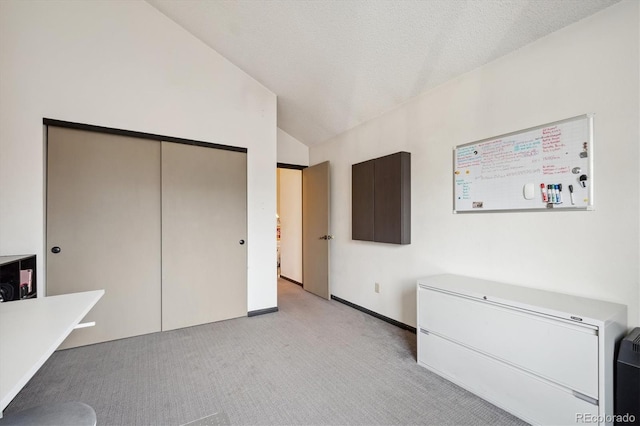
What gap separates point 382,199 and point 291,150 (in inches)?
82.6

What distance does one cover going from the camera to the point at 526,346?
1725 mm

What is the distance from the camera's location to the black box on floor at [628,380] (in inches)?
54.9

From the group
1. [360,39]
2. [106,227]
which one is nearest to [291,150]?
[360,39]

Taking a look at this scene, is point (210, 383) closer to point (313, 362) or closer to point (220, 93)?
point (313, 362)

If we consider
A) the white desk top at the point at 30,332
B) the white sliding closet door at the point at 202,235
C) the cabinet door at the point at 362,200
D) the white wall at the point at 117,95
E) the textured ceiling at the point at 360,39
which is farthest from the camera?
the cabinet door at the point at 362,200

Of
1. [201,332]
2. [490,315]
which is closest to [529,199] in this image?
[490,315]

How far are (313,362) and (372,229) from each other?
5.24ft

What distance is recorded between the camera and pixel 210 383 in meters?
2.15

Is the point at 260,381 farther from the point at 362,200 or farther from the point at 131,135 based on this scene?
the point at 131,135

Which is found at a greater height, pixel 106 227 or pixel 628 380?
pixel 106 227

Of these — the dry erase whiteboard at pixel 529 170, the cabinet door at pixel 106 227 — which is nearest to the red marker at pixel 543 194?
the dry erase whiteboard at pixel 529 170

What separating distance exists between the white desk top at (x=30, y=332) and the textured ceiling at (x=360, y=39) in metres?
2.62

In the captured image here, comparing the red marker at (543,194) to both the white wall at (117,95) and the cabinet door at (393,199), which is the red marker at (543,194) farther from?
the white wall at (117,95)

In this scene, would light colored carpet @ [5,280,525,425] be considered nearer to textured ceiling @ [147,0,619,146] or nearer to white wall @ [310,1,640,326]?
white wall @ [310,1,640,326]
